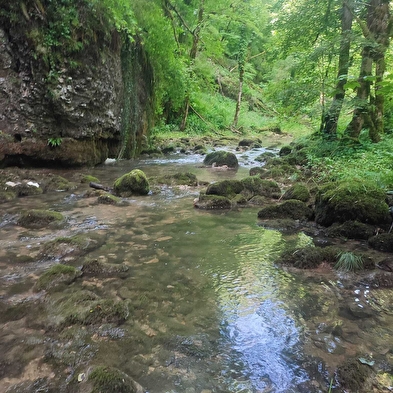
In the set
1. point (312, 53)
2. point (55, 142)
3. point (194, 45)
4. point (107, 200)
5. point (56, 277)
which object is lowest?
point (107, 200)

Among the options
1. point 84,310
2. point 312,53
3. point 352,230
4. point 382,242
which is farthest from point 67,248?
point 312,53

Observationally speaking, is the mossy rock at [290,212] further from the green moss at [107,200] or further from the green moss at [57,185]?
the green moss at [57,185]

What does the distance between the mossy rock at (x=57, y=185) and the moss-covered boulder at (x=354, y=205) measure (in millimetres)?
6490

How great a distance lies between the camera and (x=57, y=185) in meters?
8.98

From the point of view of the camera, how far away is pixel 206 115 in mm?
27828

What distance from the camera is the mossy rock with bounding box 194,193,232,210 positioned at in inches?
297

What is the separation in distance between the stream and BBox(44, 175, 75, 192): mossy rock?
3.08 metres

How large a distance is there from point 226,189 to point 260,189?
1.01 meters

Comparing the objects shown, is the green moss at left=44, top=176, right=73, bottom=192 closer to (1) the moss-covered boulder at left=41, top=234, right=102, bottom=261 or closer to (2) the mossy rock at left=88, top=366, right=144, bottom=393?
(1) the moss-covered boulder at left=41, top=234, right=102, bottom=261

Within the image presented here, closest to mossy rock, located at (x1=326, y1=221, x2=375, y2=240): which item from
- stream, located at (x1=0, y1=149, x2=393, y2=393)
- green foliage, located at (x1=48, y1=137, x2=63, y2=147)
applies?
stream, located at (x1=0, y1=149, x2=393, y2=393)

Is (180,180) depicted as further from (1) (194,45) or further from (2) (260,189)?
(1) (194,45)

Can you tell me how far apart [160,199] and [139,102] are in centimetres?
823

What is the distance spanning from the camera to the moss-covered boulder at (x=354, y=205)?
5559mm

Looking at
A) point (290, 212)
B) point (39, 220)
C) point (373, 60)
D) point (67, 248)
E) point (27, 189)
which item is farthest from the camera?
point (373, 60)
